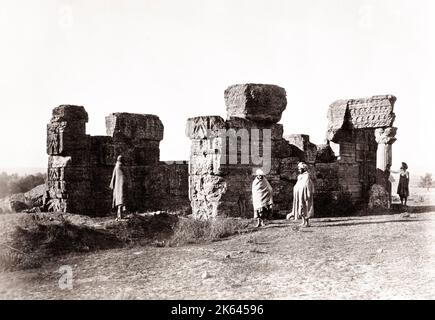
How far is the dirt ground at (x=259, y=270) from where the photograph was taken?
5.91 m

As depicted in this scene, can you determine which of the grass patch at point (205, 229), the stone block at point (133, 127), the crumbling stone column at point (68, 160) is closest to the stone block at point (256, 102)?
the grass patch at point (205, 229)

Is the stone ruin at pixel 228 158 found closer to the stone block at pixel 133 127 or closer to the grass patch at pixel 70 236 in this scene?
the stone block at pixel 133 127

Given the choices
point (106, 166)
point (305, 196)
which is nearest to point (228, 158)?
point (305, 196)

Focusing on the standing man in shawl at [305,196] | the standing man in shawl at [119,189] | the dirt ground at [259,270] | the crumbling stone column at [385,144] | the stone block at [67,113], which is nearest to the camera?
the dirt ground at [259,270]

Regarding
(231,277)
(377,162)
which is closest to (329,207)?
(377,162)

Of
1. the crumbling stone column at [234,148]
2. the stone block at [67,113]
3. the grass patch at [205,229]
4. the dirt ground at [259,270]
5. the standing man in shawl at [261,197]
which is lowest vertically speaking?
the dirt ground at [259,270]

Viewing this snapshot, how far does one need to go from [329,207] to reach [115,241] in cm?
809

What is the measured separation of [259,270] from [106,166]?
31.5 feet

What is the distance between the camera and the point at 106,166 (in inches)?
611

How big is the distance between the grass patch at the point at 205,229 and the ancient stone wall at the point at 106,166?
478 centimetres

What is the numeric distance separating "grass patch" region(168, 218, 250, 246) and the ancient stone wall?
4784 mm

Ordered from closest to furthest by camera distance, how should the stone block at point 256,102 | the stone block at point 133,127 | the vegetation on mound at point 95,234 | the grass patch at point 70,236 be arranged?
the grass patch at point 70,236 < the vegetation on mound at point 95,234 < the stone block at point 256,102 < the stone block at point 133,127

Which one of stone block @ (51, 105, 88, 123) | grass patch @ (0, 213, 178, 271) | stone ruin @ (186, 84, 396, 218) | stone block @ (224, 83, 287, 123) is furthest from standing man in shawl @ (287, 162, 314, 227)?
stone block @ (51, 105, 88, 123)

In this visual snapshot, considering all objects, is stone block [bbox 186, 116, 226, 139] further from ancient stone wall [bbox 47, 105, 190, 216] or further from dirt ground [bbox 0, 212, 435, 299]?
ancient stone wall [bbox 47, 105, 190, 216]
